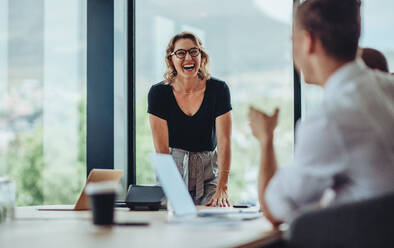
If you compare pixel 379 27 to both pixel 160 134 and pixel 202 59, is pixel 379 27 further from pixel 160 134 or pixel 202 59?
pixel 160 134

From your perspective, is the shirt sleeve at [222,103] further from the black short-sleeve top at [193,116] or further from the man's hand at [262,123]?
the man's hand at [262,123]

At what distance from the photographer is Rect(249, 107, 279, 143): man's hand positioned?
6.18 feet

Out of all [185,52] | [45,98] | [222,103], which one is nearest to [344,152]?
[222,103]

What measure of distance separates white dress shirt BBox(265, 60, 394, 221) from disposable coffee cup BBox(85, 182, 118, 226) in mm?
560

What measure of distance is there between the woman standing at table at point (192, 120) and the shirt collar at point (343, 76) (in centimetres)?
155

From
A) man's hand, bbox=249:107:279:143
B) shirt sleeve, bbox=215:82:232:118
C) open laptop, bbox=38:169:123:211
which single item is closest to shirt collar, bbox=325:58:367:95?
man's hand, bbox=249:107:279:143

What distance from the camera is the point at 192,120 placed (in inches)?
130

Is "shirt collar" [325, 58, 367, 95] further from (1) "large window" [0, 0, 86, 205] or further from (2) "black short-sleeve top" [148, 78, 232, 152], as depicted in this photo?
(1) "large window" [0, 0, 86, 205]

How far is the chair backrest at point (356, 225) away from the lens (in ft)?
4.01

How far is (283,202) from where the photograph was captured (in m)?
1.57

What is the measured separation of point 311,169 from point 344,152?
0.10 metres

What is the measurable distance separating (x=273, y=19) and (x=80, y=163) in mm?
1987

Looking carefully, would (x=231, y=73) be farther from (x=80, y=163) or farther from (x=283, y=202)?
(x=283, y=202)

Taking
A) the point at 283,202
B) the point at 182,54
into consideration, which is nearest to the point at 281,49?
the point at 182,54
